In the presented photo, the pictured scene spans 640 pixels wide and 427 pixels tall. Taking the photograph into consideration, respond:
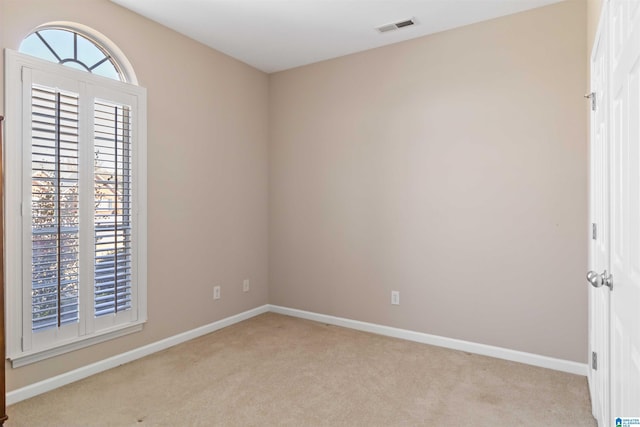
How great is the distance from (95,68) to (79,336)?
6.23 feet

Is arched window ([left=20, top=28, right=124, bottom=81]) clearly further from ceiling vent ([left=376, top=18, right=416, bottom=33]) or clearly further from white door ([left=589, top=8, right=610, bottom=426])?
white door ([left=589, top=8, right=610, bottom=426])

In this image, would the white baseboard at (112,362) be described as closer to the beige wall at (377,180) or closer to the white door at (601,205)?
the beige wall at (377,180)

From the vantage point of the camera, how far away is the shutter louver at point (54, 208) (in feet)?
7.84

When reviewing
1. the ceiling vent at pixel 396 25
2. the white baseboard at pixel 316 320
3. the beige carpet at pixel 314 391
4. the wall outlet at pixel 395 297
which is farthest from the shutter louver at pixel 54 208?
the wall outlet at pixel 395 297

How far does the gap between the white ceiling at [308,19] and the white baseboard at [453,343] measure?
2464mm

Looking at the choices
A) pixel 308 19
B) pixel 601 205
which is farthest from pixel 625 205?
pixel 308 19

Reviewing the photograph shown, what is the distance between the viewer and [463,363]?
294 centimetres

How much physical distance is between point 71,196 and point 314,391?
205cm

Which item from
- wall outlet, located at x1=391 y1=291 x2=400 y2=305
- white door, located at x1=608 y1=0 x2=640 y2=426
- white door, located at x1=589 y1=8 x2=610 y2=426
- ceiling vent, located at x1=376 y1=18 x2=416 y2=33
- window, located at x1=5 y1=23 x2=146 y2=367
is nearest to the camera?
white door, located at x1=608 y1=0 x2=640 y2=426

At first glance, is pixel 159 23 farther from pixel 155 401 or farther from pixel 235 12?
pixel 155 401

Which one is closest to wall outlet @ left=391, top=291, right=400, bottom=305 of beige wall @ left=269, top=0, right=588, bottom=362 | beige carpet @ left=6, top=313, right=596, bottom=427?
beige wall @ left=269, top=0, right=588, bottom=362

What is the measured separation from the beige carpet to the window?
420mm

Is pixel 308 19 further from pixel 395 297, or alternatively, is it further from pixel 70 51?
pixel 395 297

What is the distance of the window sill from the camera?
7.68ft
